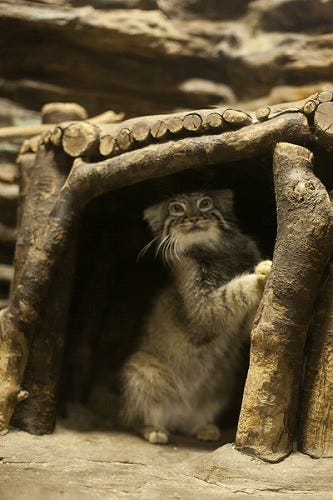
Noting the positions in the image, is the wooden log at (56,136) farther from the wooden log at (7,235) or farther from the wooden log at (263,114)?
the wooden log at (7,235)

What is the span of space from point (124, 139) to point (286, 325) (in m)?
1.57

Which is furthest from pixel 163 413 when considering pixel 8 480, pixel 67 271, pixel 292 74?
pixel 292 74

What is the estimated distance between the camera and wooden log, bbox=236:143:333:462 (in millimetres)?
3391

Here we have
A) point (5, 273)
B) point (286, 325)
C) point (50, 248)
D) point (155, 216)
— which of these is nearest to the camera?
point (286, 325)

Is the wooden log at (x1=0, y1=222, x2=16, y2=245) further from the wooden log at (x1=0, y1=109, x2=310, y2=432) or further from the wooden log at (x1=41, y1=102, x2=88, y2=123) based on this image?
the wooden log at (x1=0, y1=109, x2=310, y2=432)

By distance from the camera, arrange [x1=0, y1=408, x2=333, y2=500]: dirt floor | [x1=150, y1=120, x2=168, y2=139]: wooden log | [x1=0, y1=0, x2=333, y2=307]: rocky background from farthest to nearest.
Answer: [x1=0, y1=0, x2=333, y2=307]: rocky background, [x1=150, y1=120, x2=168, y2=139]: wooden log, [x1=0, y1=408, x2=333, y2=500]: dirt floor

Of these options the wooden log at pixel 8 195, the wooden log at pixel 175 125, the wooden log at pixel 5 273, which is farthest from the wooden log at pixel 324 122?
the wooden log at pixel 5 273

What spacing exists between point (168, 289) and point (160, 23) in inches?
107

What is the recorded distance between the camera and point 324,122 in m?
3.52

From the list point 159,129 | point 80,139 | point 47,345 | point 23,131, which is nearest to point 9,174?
point 23,131

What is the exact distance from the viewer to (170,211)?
14.6 feet

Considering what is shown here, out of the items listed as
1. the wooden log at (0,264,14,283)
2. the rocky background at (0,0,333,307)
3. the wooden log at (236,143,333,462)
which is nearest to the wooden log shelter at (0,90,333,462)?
the wooden log at (236,143,333,462)

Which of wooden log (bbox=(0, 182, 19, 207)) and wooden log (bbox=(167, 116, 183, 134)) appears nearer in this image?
wooden log (bbox=(167, 116, 183, 134))

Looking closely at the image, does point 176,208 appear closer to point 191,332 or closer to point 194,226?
point 194,226
